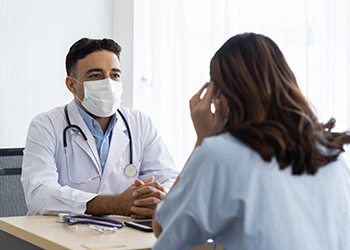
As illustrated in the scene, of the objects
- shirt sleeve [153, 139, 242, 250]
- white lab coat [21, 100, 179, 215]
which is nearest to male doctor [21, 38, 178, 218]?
white lab coat [21, 100, 179, 215]

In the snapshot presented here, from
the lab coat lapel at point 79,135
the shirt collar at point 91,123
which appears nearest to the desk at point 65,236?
the lab coat lapel at point 79,135

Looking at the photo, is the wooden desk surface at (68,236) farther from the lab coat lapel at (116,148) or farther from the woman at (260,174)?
the lab coat lapel at (116,148)

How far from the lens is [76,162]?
1.79 metres

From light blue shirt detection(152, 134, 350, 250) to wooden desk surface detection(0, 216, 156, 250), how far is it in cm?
22

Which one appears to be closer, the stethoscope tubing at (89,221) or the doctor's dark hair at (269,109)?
the doctor's dark hair at (269,109)

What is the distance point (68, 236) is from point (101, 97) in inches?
34.7

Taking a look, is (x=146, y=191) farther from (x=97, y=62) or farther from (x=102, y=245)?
(x=97, y=62)

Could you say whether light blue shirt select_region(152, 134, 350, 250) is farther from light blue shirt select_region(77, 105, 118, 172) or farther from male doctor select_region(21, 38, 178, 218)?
light blue shirt select_region(77, 105, 118, 172)

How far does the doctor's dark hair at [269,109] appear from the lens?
0.86 meters

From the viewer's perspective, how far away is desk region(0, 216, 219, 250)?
1.06m

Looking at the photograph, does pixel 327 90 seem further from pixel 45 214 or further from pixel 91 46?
pixel 45 214

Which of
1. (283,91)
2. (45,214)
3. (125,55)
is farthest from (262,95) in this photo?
(125,55)

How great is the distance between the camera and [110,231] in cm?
121

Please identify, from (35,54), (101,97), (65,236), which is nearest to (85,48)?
(101,97)
